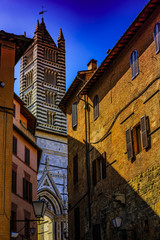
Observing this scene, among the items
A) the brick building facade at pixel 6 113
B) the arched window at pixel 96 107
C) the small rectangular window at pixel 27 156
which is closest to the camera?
the brick building facade at pixel 6 113

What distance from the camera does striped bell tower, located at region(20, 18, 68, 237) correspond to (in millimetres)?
51000

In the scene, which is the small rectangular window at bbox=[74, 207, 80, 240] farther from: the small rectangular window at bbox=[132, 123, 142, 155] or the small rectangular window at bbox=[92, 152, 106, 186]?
the small rectangular window at bbox=[132, 123, 142, 155]

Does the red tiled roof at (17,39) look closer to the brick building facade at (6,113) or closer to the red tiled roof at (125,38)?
the brick building facade at (6,113)

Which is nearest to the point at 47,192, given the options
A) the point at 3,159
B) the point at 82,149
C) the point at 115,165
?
the point at 82,149

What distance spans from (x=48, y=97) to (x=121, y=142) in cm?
4000

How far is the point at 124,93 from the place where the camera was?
1856 cm

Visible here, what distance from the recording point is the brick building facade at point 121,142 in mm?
15961

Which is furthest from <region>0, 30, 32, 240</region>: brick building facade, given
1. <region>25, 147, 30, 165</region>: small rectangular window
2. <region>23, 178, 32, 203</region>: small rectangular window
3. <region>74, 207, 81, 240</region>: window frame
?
<region>25, 147, 30, 165</region>: small rectangular window

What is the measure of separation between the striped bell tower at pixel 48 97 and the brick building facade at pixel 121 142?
27010 mm

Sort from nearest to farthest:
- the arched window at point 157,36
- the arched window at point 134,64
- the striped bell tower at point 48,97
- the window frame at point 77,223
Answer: the arched window at point 157,36 < the arched window at point 134,64 < the window frame at point 77,223 < the striped bell tower at point 48,97

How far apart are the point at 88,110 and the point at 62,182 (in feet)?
98.3

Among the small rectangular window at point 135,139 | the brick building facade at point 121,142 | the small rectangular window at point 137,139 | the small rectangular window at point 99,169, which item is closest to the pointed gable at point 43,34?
the brick building facade at point 121,142

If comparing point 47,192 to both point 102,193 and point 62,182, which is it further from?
point 102,193

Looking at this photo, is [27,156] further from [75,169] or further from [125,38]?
[125,38]
